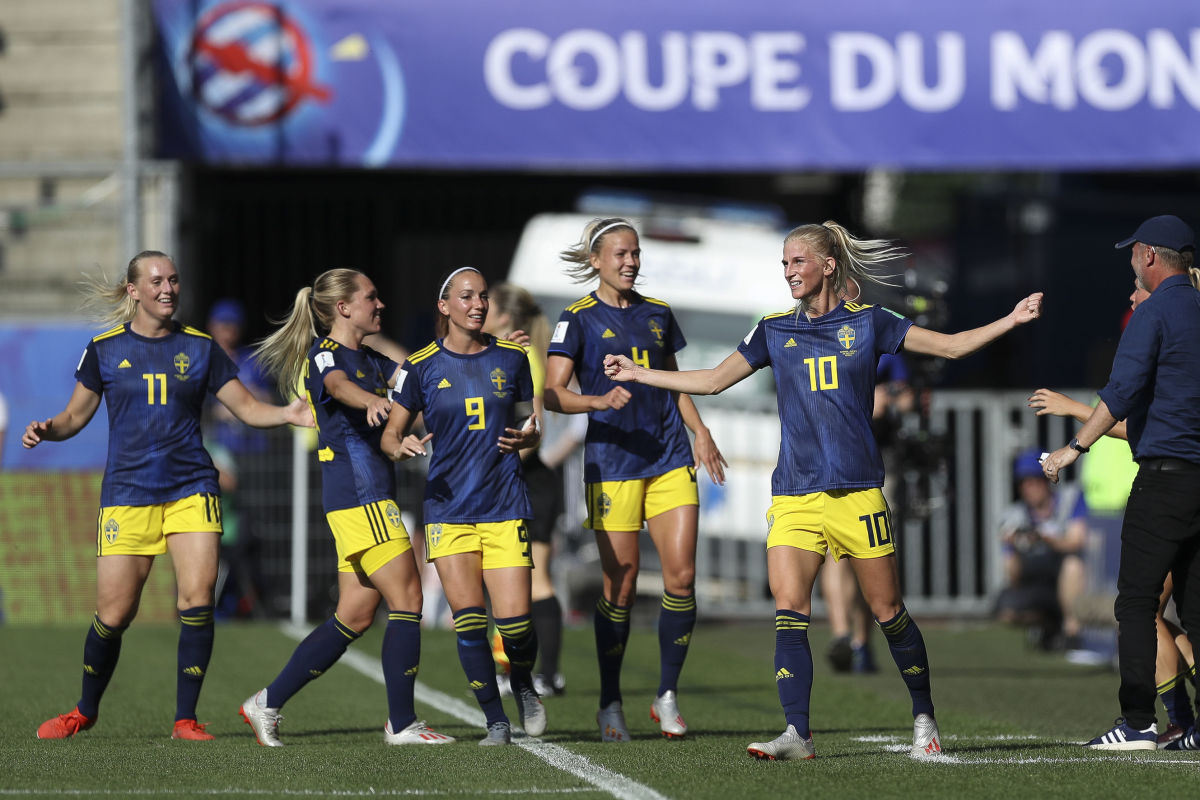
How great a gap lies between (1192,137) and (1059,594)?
4.59 m

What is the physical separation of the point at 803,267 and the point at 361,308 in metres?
2.06

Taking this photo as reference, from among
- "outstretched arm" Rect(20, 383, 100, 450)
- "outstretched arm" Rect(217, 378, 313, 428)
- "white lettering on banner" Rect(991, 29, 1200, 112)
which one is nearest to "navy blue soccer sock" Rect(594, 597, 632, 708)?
"outstretched arm" Rect(217, 378, 313, 428)

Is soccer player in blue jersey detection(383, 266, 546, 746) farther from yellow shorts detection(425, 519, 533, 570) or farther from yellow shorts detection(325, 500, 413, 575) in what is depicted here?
yellow shorts detection(325, 500, 413, 575)

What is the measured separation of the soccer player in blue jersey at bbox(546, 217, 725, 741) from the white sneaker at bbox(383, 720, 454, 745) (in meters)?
0.73

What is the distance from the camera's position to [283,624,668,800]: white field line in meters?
6.26

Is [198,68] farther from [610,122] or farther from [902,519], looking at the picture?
[902,519]

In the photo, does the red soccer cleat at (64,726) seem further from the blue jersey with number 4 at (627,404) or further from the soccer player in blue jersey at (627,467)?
the blue jersey with number 4 at (627,404)

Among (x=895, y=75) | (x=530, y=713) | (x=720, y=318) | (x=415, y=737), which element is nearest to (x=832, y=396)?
(x=530, y=713)

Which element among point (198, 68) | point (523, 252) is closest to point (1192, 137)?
point (523, 252)

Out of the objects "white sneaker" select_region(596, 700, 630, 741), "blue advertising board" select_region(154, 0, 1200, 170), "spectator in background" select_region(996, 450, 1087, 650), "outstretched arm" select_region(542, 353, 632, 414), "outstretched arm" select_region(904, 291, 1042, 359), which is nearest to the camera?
"outstretched arm" select_region(904, 291, 1042, 359)

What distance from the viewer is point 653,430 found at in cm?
808

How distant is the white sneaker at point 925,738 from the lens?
7168 millimetres

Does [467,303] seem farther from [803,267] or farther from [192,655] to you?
[192,655]

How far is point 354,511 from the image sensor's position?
779 centimetres
